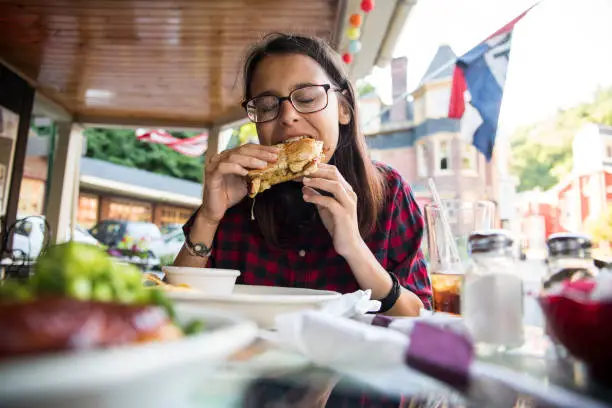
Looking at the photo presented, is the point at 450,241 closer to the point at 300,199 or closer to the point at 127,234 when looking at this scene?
the point at 300,199

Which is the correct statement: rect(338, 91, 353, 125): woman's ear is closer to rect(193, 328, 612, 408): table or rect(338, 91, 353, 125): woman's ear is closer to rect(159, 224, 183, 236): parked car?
rect(193, 328, 612, 408): table

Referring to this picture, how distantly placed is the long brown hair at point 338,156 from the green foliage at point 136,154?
676 inches

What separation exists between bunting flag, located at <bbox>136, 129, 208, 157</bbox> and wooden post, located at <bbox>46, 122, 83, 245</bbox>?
1268 millimetres

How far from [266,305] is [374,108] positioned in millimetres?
11014

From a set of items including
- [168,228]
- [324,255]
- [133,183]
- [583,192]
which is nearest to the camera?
[324,255]

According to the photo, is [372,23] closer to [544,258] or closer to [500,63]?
[500,63]

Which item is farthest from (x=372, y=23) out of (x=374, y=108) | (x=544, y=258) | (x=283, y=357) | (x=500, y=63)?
(x=374, y=108)

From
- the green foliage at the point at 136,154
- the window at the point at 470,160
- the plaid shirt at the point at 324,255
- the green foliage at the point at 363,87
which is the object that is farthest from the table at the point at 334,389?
the green foliage at the point at 136,154

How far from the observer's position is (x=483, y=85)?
484 centimetres

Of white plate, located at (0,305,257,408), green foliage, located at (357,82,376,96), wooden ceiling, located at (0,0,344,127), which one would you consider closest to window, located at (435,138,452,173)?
green foliage, located at (357,82,376,96)

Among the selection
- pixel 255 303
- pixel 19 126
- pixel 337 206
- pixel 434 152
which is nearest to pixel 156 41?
pixel 19 126

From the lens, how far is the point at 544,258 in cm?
84

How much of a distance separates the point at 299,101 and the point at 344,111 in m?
0.43

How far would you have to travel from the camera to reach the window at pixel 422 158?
12.5 m
